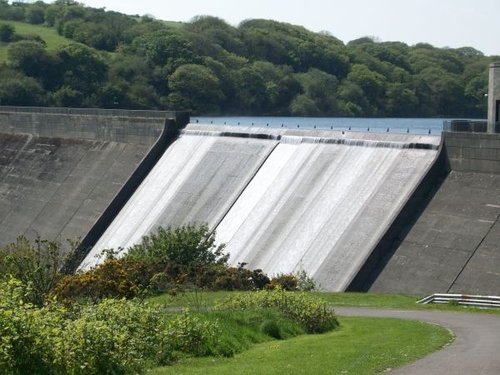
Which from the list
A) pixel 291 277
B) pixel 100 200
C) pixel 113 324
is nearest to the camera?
pixel 113 324

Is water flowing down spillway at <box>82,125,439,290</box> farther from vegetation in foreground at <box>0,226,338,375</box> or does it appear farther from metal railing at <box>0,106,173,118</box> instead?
vegetation in foreground at <box>0,226,338,375</box>

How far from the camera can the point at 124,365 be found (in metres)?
19.9

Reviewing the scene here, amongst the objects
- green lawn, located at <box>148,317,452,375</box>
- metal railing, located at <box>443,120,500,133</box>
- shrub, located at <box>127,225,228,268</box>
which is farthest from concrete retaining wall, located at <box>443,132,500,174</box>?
green lawn, located at <box>148,317,452,375</box>

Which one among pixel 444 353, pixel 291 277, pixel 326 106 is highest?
pixel 444 353

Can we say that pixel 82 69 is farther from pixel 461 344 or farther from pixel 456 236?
pixel 461 344

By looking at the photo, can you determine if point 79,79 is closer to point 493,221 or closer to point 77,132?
point 77,132

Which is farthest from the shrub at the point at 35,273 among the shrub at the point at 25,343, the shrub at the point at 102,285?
the shrub at the point at 25,343

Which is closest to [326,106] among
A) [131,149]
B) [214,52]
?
[214,52]

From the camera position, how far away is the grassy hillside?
121350mm

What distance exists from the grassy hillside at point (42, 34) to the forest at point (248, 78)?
7.87m

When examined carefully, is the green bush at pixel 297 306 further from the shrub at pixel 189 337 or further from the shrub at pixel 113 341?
the shrub at pixel 113 341

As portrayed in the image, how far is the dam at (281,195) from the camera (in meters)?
37.4

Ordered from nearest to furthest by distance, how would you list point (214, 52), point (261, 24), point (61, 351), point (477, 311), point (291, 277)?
point (61, 351) < point (477, 311) < point (291, 277) < point (214, 52) < point (261, 24)

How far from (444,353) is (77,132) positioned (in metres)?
42.9
